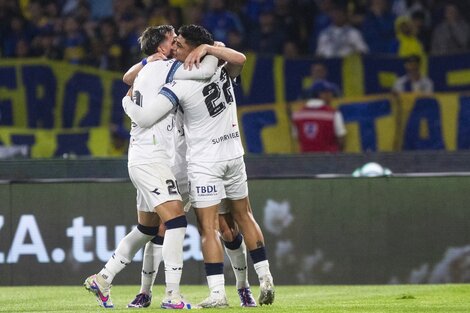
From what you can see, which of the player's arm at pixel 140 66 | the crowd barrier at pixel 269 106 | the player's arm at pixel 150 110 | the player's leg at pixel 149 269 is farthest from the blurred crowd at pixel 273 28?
the player's arm at pixel 150 110

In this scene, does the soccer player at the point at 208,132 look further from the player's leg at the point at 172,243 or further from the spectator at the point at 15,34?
the spectator at the point at 15,34

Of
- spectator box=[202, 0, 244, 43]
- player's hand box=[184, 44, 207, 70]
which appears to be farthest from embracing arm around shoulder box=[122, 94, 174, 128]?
spectator box=[202, 0, 244, 43]

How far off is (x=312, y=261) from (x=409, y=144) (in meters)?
3.65

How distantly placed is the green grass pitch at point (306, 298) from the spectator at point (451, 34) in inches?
227

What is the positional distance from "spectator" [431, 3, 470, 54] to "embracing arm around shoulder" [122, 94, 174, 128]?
29.3 ft

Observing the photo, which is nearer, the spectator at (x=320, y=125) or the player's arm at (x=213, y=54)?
the player's arm at (x=213, y=54)

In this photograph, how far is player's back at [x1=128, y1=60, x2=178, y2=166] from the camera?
421 inches

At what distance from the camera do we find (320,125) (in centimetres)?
1753

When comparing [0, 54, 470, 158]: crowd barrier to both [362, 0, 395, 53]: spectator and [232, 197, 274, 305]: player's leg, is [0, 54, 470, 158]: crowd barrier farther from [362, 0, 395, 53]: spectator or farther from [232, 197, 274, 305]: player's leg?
[232, 197, 274, 305]: player's leg

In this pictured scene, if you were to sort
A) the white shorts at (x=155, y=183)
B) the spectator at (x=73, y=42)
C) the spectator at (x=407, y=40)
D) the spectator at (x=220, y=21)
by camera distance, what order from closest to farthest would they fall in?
1. the white shorts at (x=155, y=183)
2. the spectator at (x=407, y=40)
3. the spectator at (x=220, y=21)
4. the spectator at (x=73, y=42)

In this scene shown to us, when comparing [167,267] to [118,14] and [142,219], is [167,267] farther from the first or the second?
[118,14]

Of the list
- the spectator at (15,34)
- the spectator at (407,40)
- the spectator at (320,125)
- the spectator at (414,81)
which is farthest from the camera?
the spectator at (15,34)

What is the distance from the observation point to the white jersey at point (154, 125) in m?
10.7

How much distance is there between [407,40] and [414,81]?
136cm
